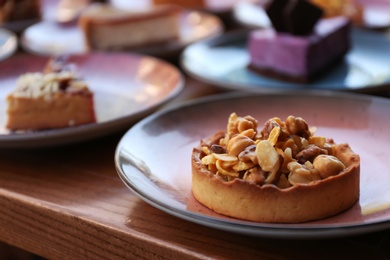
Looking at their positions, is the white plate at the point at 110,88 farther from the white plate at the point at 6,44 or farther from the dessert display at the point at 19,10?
the dessert display at the point at 19,10

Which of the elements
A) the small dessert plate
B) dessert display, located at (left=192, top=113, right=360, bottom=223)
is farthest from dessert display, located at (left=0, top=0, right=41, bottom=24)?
dessert display, located at (left=192, top=113, right=360, bottom=223)

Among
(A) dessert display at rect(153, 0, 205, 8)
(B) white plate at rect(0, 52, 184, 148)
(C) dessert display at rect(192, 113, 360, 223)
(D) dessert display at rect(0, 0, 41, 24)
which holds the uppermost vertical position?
(C) dessert display at rect(192, 113, 360, 223)

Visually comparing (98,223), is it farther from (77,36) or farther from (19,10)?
(19,10)

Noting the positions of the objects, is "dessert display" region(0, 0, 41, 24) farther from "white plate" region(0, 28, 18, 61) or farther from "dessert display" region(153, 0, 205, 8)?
"dessert display" region(153, 0, 205, 8)

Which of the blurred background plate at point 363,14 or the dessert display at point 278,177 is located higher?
the dessert display at point 278,177

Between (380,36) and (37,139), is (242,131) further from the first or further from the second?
(380,36)

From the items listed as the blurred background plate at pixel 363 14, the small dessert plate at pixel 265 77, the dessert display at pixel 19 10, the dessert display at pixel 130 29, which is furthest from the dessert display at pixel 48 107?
the dessert display at pixel 19 10

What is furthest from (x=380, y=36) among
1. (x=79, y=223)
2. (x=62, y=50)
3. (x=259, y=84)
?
(x=79, y=223)
